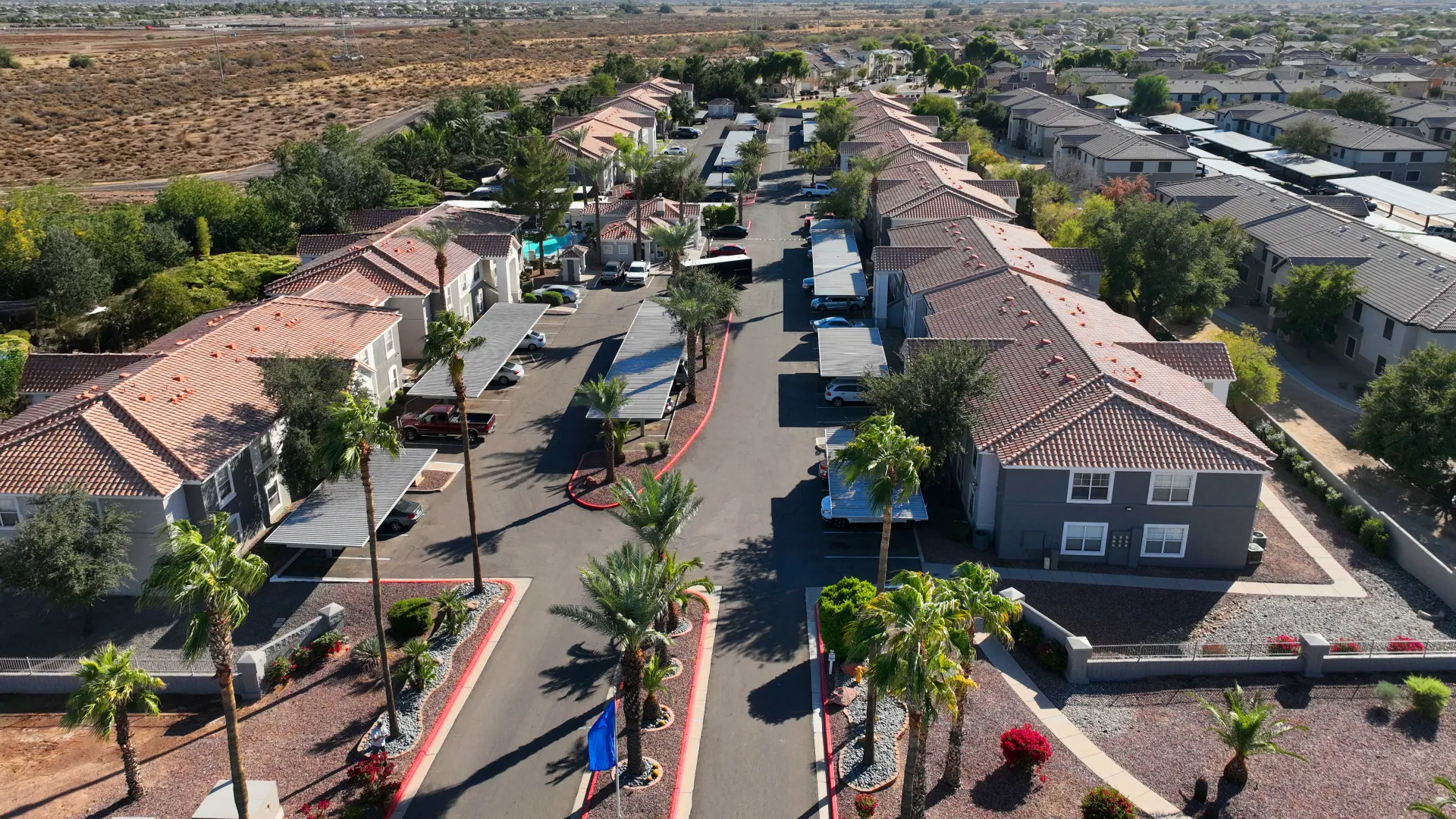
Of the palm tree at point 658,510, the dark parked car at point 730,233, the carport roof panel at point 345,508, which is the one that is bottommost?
the carport roof panel at point 345,508

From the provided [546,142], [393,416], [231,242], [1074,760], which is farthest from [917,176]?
[1074,760]

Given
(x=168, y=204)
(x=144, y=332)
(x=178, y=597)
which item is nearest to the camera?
(x=178, y=597)

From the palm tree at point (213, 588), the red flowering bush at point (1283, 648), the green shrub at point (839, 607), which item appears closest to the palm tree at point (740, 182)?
the green shrub at point (839, 607)

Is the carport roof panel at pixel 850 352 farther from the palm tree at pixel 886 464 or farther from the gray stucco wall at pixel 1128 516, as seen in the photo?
the palm tree at pixel 886 464

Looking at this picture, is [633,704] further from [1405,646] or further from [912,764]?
[1405,646]

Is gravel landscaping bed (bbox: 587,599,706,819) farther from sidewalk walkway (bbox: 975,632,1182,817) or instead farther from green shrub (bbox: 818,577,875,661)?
sidewalk walkway (bbox: 975,632,1182,817)

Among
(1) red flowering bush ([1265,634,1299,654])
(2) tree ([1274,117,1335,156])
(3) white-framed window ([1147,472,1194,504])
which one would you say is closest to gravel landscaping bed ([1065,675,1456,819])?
(1) red flowering bush ([1265,634,1299,654])

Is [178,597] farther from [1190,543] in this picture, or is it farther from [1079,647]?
[1190,543]
